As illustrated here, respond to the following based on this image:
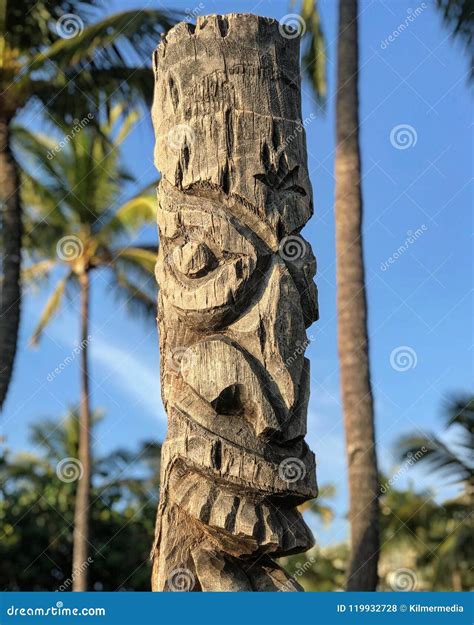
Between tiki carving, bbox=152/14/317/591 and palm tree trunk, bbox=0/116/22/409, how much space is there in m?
6.01

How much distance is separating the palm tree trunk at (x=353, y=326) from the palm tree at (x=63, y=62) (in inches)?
130

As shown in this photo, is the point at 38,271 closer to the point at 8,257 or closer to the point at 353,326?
the point at 8,257

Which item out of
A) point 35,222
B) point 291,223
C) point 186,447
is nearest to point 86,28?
point 35,222

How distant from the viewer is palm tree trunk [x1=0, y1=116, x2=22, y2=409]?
39.4 feet

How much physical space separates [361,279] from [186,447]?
234 inches

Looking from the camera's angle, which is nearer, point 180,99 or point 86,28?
point 180,99

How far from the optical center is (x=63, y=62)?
532 inches

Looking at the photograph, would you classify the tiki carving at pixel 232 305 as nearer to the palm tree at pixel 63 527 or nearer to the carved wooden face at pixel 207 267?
the carved wooden face at pixel 207 267

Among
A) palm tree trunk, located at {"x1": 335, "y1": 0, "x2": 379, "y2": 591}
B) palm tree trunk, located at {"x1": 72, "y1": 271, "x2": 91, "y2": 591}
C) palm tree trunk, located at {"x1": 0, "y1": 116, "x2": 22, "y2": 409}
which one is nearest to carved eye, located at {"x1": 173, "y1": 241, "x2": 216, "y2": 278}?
palm tree trunk, located at {"x1": 335, "y1": 0, "x2": 379, "y2": 591}

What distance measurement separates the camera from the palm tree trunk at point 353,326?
33.2 ft

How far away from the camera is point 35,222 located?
2008 centimetres

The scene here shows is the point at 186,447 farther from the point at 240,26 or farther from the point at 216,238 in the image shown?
the point at 240,26

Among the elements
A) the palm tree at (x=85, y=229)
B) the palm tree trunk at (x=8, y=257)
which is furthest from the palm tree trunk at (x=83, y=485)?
the palm tree trunk at (x=8, y=257)

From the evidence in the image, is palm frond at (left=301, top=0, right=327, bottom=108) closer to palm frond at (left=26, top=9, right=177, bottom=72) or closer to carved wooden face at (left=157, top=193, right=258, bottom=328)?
palm frond at (left=26, top=9, right=177, bottom=72)
